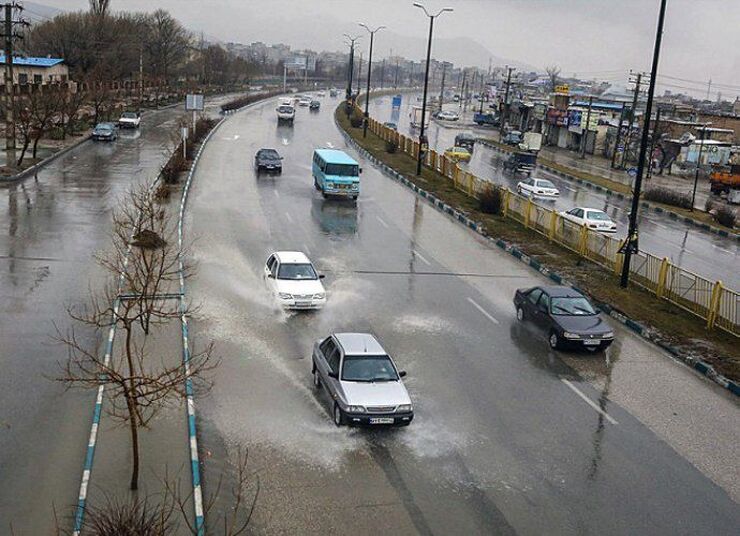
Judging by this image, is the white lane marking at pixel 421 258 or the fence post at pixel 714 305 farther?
the white lane marking at pixel 421 258

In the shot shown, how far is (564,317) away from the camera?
64.7 feet

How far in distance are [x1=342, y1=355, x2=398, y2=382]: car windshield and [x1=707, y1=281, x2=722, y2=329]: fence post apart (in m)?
11.2

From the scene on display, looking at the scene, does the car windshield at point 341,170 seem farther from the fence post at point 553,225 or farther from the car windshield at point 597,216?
the car windshield at point 597,216

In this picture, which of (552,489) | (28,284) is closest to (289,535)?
(552,489)

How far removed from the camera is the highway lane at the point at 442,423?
11828 millimetres

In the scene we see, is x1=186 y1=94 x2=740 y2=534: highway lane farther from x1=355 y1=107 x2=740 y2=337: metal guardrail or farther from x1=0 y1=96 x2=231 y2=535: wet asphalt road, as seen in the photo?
x1=355 y1=107 x2=740 y2=337: metal guardrail

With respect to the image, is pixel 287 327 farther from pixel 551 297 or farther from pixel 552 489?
pixel 552 489

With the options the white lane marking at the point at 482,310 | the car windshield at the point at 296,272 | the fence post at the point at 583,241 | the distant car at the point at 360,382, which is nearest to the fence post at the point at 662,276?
the fence post at the point at 583,241

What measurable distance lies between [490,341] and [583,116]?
65.0 m

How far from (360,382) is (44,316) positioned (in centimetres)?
933

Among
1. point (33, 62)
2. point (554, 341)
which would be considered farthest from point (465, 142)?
point (554, 341)

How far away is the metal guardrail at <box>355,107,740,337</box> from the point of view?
21.6 m

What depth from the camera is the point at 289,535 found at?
1087 cm

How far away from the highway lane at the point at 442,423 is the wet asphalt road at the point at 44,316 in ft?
8.24
